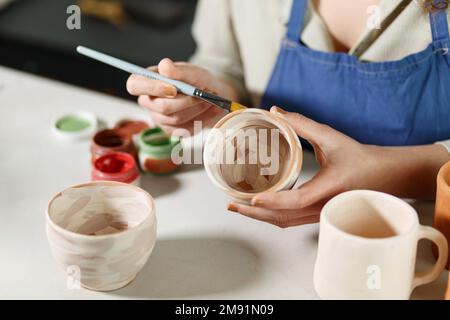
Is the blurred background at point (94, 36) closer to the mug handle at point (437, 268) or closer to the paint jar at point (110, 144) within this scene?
the paint jar at point (110, 144)

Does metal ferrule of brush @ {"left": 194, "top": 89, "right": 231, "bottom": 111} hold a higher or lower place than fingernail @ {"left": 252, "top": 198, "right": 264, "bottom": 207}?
higher

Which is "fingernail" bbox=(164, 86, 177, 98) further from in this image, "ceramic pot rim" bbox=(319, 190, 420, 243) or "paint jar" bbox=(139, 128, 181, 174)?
"ceramic pot rim" bbox=(319, 190, 420, 243)

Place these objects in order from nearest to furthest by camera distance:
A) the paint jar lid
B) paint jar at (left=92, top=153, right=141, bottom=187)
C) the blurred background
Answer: paint jar at (left=92, top=153, right=141, bottom=187), the paint jar lid, the blurred background

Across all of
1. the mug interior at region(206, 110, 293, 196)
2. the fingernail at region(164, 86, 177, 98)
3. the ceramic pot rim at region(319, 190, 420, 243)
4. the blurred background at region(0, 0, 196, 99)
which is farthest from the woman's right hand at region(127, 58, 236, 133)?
the blurred background at region(0, 0, 196, 99)

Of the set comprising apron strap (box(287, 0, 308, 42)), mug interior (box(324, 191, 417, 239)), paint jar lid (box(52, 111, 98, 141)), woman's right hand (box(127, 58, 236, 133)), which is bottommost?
paint jar lid (box(52, 111, 98, 141))

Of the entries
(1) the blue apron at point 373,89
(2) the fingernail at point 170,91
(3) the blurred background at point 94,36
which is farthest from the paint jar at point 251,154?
(3) the blurred background at point 94,36

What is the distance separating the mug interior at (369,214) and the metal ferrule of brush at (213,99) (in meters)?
0.18

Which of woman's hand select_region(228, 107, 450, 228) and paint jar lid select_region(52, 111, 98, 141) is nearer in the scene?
woman's hand select_region(228, 107, 450, 228)

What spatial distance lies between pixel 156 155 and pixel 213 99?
15cm

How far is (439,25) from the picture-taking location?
0.85 metres

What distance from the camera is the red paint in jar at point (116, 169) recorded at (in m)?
0.84

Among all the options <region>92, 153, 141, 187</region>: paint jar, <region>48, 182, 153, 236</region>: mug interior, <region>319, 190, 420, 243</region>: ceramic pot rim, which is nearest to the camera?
<region>319, 190, 420, 243</region>: ceramic pot rim

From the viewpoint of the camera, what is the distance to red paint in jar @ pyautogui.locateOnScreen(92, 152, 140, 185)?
84 cm

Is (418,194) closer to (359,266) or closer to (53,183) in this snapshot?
(359,266)
